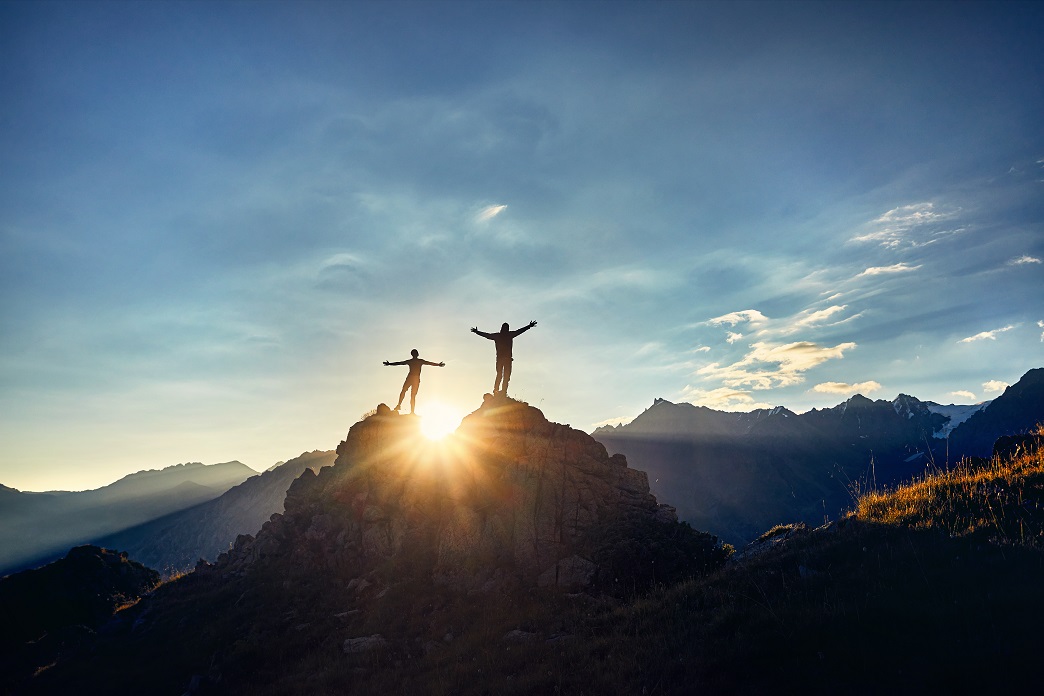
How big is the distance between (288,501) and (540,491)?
1675 cm

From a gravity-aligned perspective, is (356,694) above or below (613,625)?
below

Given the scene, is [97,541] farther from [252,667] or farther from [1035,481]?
[1035,481]

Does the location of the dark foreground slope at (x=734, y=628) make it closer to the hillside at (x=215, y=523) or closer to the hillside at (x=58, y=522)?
the hillside at (x=215, y=523)

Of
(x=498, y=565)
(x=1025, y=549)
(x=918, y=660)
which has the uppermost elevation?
(x=1025, y=549)

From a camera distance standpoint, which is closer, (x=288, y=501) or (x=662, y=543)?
(x=662, y=543)

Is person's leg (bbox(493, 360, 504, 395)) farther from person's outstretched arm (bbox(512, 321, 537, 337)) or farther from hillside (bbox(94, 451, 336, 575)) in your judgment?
hillside (bbox(94, 451, 336, 575))

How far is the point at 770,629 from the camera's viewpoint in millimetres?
8859

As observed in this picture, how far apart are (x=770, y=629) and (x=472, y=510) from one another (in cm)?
1465

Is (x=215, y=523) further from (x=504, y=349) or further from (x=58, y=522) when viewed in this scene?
(x=504, y=349)

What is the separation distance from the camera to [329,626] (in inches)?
726

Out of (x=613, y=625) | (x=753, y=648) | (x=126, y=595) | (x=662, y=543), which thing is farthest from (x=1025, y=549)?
(x=126, y=595)

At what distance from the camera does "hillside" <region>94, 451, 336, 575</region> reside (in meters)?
123

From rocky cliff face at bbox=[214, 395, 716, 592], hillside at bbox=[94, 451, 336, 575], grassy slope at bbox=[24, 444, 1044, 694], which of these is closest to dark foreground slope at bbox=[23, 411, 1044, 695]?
grassy slope at bbox=[24, 444, 1044, 694]

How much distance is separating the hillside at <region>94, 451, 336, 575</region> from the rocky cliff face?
95063 mm
